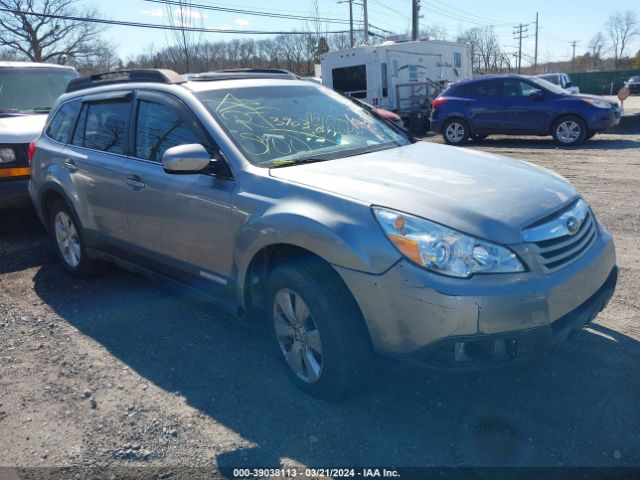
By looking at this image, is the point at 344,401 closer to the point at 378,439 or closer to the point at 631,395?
the point at 378,439

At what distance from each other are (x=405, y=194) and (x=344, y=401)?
1.18 meters

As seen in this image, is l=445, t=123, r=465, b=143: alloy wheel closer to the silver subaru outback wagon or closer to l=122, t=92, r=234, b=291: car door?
the silver subaru outback wagon

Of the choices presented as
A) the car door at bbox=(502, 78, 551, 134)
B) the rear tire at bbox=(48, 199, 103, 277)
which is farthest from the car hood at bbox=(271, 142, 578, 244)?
the car door at bbox=(502, 78, 551, 134)

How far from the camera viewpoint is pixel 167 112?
3932 millimetres

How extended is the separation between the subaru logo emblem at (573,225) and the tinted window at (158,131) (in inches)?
88.1

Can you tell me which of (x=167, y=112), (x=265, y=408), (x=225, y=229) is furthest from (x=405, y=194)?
(x=167, y=112)

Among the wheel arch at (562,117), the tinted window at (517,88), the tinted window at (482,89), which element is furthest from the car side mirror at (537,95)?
the tinted window at (482,89)

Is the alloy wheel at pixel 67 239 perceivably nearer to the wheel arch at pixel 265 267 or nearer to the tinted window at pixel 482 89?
the wheel arch at pixel 265 267

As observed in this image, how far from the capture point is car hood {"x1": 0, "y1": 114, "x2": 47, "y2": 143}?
21.5 ft

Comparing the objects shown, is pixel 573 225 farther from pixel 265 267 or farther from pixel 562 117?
pixel 562 117

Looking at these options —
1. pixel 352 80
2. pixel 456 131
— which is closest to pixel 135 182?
pixel 456 131

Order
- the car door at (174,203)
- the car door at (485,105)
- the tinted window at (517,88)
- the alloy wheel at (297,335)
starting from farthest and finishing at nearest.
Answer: the car door at (485,105), the tinted window at (517,88), the car door at (174,203), the alloy wheel at (297,335)

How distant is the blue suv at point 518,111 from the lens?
1280cm

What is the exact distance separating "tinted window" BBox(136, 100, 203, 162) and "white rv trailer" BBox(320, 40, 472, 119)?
49.2ft
